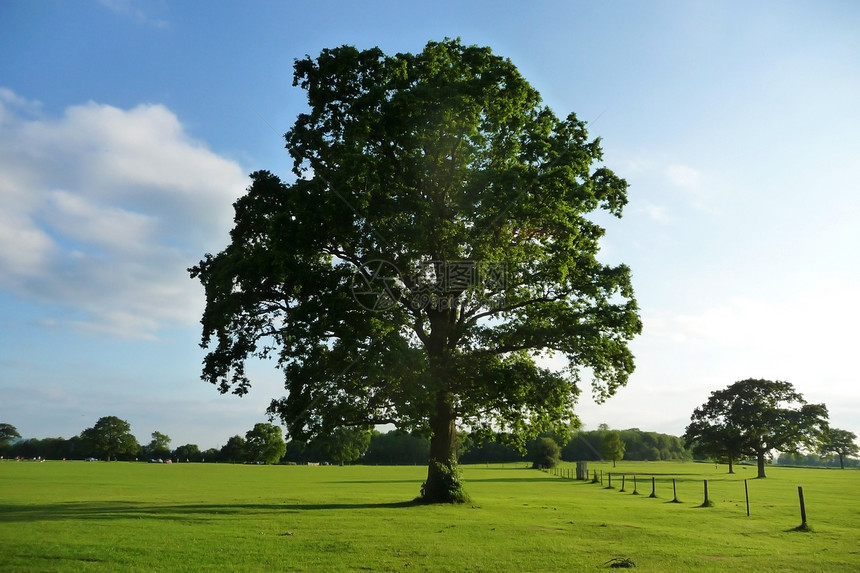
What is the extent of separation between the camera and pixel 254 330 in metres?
27.0

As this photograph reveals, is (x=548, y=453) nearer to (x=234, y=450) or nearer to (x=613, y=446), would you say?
(x=613, y=446)

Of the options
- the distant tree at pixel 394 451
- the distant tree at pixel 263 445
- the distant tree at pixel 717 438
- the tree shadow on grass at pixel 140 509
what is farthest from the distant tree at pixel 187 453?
the tree shadow on grass at pixel 140 509

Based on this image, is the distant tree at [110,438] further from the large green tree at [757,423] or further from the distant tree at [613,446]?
the large green tree at [757,423]

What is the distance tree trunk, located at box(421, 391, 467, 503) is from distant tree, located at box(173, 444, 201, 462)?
609ft

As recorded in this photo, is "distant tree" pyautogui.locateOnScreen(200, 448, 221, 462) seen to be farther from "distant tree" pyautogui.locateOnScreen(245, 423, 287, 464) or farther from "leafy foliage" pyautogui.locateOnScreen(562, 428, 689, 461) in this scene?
"leafy foliage" pyautogui.locateOnScreen(562, 428, 689, 461)

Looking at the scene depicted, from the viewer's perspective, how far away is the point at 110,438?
170375 mm

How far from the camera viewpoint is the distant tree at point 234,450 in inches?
6471

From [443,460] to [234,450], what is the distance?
159600mm

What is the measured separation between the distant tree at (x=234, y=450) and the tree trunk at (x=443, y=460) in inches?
5768

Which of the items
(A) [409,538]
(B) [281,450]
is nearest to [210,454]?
(B) [281,450]

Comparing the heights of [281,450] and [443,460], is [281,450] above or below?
below

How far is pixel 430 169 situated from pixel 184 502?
19.8 meters

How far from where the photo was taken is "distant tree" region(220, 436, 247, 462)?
164 metres

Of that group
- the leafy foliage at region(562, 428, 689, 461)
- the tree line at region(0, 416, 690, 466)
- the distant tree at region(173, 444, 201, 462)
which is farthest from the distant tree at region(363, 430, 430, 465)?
the distant tree at region(173, 444, 201, 462)
